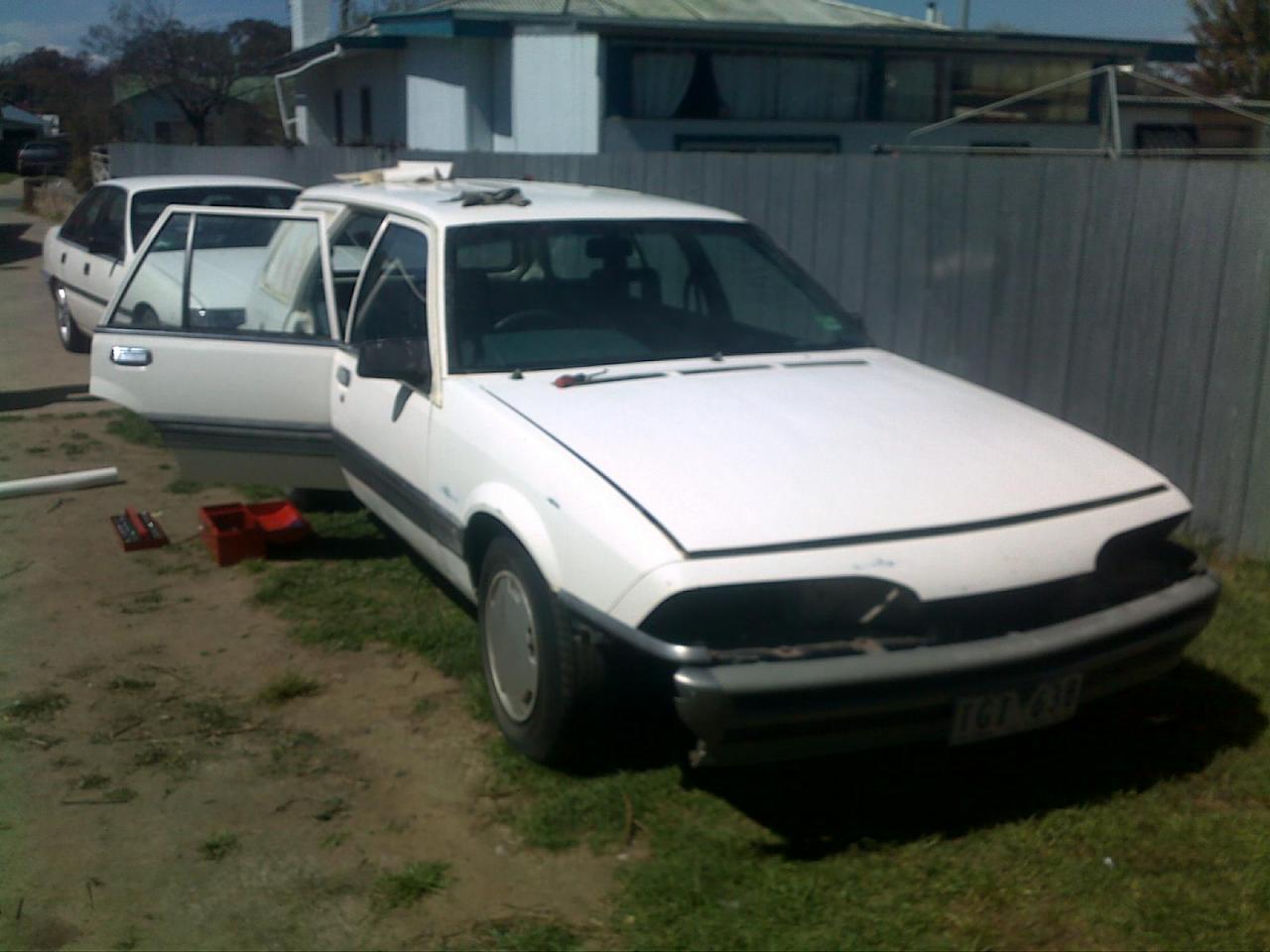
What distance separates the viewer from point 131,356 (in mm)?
5891

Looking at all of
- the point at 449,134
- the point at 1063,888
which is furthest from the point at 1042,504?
the point at 449,134

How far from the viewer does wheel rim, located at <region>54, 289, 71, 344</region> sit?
11633 mm

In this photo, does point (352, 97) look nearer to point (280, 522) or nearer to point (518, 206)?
point (280, 522)

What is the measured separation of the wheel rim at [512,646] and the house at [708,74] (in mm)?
13157

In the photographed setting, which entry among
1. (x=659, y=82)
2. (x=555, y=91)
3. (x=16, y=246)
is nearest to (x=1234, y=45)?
(x=659, y=82)

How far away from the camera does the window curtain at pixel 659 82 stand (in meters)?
17.1

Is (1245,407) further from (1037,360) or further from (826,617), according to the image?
(826,617)

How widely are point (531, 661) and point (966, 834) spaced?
1295 millimetres

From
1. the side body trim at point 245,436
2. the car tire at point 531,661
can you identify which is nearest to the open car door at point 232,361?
the side body trim at point 245,436

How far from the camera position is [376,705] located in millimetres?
4586

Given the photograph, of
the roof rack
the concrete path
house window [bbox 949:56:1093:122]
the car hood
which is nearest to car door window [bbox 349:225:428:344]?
the roof rack

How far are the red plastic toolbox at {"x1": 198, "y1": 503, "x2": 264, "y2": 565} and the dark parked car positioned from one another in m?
36.2

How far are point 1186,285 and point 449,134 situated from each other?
14.4m

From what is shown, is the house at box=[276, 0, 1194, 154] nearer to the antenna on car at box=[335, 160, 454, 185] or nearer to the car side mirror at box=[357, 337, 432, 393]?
the antenna on car at box=[335, 160, 454, 185]
